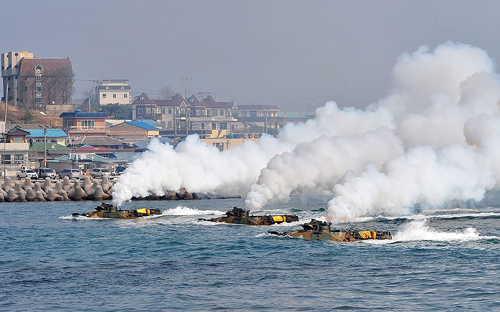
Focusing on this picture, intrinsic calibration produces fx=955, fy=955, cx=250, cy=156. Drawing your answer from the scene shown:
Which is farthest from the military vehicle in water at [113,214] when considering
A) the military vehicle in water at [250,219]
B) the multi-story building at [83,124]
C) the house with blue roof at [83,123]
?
the house with blue roof at [83,123]

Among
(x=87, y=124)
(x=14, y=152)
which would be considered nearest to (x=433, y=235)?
(x=14, y=152)

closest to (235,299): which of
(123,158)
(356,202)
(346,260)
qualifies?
(346,260)

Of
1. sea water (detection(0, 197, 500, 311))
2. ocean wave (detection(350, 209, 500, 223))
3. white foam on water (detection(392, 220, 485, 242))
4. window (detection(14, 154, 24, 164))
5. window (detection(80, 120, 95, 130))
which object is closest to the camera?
sea water (detection(0, 197, 500, 311))

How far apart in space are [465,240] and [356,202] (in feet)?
33.2

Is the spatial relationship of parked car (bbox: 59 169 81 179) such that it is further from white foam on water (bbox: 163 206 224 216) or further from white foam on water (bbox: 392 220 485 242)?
white foam on water (bbox: 392 220 485 242)

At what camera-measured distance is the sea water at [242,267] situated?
40219 millimetres

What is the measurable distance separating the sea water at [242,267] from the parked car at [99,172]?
210 ft

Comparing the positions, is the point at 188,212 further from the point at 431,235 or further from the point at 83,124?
the point at 83,124

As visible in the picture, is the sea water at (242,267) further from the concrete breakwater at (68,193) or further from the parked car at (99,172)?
the parked car at (99,172)

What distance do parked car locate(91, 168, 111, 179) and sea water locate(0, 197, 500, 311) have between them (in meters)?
64.0

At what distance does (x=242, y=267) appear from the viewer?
163ft

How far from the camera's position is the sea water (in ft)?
132

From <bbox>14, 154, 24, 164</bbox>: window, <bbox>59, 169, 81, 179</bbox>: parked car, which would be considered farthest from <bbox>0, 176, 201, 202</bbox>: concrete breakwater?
<bbox>14, 154, 24, 164</bbox>: window

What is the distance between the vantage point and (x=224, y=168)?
93.9 meters
